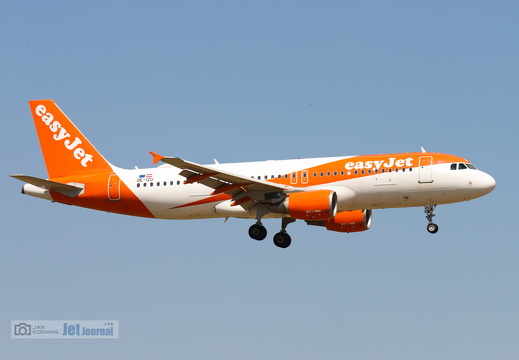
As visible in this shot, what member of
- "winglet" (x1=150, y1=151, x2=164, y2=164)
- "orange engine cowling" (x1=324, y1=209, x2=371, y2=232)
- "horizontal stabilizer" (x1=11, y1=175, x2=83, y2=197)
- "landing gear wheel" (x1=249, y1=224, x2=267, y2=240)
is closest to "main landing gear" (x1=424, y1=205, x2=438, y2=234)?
"orange engine cowling" (x1=324, y1=209, x2=371, y2=232)

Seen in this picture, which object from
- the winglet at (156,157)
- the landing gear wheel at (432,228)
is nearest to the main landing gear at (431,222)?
the landing gear wheel at (432,228)

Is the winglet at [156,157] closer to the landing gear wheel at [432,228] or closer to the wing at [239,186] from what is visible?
the wing at [239,186]

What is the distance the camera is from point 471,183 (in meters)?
46.8

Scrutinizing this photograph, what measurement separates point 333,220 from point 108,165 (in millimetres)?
12408

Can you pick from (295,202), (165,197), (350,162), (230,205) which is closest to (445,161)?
(350,162)

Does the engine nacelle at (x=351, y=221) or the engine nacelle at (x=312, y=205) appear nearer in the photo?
the engine nacelle at (x=312, y=205)

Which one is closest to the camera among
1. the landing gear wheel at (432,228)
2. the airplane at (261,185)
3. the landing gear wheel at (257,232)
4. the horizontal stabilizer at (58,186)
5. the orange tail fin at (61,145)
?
the airplane at (261,185)

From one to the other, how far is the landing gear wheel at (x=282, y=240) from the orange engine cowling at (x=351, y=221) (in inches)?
118

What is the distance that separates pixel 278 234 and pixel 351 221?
13.3ft

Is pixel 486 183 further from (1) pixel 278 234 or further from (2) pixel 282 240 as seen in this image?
(1) pixel 278 234

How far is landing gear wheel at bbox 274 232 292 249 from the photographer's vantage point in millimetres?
50156

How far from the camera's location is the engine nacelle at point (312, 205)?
46.3 metres

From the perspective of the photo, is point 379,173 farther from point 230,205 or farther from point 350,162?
point 230,205

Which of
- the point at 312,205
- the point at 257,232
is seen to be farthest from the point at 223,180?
the point at 312,205
